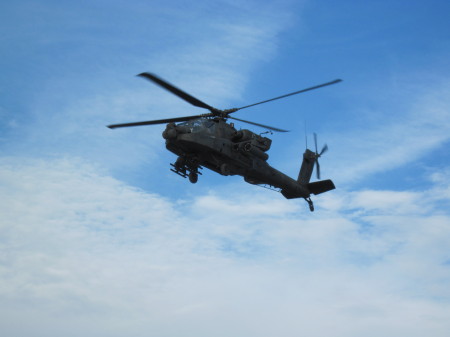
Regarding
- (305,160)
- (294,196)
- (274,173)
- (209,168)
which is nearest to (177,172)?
(209,168)

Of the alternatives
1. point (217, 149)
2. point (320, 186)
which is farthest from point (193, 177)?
point (320, 186)

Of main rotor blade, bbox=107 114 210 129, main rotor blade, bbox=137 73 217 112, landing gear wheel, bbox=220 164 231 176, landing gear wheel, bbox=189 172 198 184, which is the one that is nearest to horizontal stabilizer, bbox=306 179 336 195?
landing gear wheel, bbox=220 164 231 176

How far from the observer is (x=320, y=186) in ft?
110

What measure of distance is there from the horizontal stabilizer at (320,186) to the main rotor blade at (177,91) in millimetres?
9586

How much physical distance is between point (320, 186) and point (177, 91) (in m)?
12.9

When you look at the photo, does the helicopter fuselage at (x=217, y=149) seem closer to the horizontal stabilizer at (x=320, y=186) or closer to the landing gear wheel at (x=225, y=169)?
the landing gear wheel at (x=225, y=169)

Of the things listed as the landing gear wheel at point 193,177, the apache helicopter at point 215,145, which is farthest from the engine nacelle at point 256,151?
the landing gear wheel at point 193,177

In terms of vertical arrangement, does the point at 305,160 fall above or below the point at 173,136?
above

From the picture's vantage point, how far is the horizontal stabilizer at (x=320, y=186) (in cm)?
3325

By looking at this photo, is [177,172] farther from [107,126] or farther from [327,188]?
[327,188]

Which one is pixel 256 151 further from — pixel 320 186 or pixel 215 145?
pixel 320 186

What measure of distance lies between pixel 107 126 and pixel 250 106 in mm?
7707

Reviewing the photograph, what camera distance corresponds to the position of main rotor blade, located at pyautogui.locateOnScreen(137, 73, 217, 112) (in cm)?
2372

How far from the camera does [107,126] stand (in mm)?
26812
